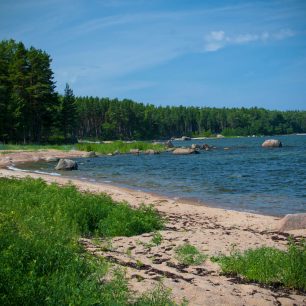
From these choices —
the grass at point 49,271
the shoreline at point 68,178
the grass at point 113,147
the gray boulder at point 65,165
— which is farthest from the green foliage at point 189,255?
the grass at point 113,147

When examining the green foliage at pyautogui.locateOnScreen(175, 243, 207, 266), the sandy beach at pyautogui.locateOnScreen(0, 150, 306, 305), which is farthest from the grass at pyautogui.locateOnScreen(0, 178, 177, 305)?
the green foliage at pyautogui.locateOnScreen(175, 243, 207, 266)

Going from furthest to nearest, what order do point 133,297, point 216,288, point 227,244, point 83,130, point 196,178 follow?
point 83,130
point 196,178
point 227,244
point 216,288
point 133,297

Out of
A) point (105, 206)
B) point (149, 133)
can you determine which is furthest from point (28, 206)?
point (149, 133)

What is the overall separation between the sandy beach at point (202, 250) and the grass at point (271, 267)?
22 centimetres

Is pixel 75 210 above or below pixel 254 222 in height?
above

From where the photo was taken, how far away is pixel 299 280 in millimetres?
7238

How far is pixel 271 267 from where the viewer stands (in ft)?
25.1

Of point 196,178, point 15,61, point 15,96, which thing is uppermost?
point 15,61

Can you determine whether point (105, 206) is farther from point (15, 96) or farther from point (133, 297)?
point (15, 96)

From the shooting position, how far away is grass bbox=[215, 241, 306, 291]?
24.0 feet

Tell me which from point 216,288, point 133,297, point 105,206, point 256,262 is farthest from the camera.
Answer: point 105,206

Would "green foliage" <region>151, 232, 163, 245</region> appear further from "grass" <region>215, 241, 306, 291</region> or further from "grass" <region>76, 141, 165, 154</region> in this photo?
"grass" <region>76, 141, 165, 154</region>

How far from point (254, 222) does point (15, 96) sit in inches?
2112

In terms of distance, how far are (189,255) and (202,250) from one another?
78 centimetres
